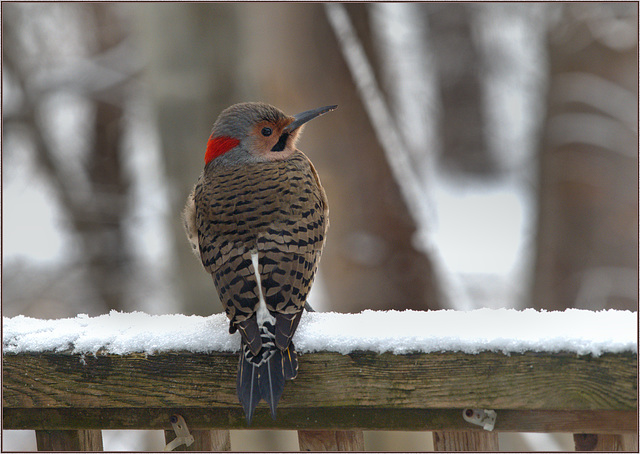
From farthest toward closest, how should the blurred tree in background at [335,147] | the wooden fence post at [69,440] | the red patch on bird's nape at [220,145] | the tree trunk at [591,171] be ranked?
1. the tree trunk at [591,171]
2. the blurred tree in background at [335,147]
3. the red patch on bird's nape at [220,145]
4. the wooden fence post at [69,440]

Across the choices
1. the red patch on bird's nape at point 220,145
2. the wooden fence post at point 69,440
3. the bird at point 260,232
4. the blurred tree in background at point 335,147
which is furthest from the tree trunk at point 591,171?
the wooden fence post at point 69,440

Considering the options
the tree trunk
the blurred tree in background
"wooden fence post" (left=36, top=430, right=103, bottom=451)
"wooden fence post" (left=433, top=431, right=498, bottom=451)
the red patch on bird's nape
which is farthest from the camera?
the tree trunk

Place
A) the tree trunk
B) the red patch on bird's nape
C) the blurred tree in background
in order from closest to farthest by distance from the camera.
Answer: the red patch on bird's nape
the blurred tree in background
the tree trunk

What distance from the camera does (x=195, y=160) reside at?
5.82m

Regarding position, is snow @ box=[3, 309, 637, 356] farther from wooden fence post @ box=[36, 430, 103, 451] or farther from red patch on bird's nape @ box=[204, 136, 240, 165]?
red patch on bird's nape @ box=[204, 136, 240, 165]

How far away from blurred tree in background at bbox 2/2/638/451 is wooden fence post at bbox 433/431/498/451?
11.7 ft

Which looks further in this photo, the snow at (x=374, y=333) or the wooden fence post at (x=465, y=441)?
the wooden fence post at (x=465, y=441)

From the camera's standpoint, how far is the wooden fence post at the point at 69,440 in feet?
7.41

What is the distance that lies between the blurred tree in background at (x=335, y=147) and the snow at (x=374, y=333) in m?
3.54

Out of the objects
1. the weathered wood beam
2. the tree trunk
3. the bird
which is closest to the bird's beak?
the bird

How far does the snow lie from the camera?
6.33ft

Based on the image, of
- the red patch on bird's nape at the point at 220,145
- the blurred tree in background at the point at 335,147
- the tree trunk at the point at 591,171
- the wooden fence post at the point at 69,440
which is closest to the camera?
the wooden fence post at the point at 69,440

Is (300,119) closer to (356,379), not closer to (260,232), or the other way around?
(260,232)

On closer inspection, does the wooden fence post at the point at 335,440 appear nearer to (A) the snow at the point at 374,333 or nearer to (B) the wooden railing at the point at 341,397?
(B) the wooden railing at the point at 341,397
